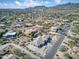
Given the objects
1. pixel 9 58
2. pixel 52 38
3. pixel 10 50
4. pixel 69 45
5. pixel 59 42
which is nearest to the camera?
pixel 9 58

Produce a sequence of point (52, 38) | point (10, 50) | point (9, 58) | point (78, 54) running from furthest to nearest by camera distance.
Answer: point (52, 38)
point (10, 50)
point (78, 54)
point (9, 58)

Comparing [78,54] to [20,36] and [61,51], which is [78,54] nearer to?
[61,51]

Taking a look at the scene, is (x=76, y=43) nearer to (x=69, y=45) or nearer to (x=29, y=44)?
(x=69, y=45)

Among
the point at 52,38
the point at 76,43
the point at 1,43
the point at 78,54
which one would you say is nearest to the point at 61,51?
the point at 78,54

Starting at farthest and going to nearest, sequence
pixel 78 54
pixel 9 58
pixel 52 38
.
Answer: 1. pixel 52 38
2. pixel 78 54
3. pixel 9 58

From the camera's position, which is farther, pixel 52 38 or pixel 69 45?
pixel 52 38

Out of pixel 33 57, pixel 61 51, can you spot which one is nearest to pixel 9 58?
pixel 33 57

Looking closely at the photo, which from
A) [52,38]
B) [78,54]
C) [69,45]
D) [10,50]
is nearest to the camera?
[78,54]

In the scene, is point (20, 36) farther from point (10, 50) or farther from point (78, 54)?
point (78, 54)

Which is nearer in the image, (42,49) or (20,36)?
(42,49)
